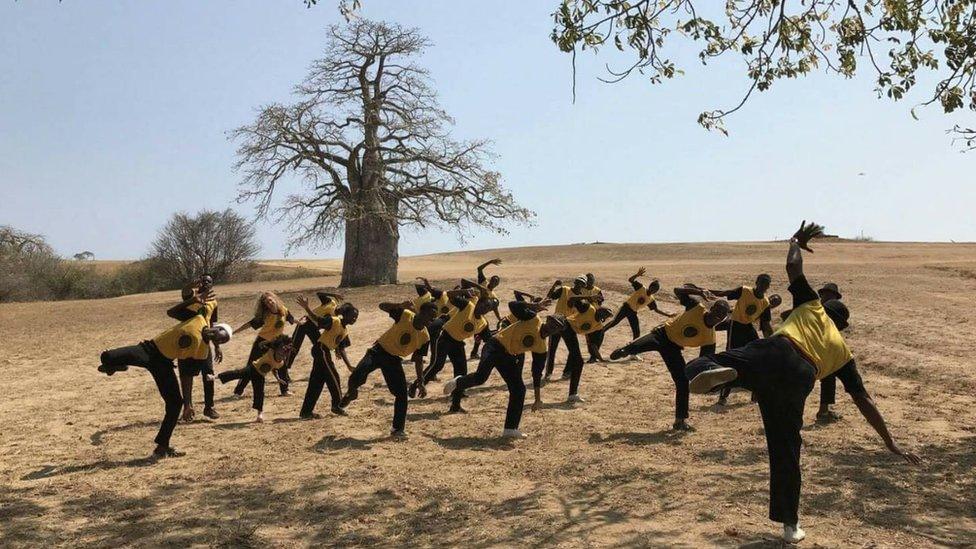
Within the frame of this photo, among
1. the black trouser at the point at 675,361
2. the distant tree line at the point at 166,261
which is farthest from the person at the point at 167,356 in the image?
the distant tree line at the point at 166,261

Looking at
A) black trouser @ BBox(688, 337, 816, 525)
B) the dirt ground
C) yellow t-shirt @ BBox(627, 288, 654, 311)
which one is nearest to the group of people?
black trouser @ BBox(688, 337, 816, 525)

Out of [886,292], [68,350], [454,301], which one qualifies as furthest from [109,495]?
[886,292]

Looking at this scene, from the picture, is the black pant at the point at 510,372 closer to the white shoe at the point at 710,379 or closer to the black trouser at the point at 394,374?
the black trouser at the point at 394,374

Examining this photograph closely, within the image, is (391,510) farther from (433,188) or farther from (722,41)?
(433,188)

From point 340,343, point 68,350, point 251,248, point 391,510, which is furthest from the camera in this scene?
point 251,248

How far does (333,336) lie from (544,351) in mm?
3048

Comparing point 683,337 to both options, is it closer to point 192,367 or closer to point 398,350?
point 398,350

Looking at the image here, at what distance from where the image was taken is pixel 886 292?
1069 inches

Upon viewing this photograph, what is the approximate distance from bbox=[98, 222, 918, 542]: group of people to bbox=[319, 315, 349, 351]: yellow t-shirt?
0.02 meters

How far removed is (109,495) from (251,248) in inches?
1676

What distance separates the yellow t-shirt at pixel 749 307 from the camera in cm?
1246

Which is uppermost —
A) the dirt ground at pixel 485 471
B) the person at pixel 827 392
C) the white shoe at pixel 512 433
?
the person at pixel 827 392

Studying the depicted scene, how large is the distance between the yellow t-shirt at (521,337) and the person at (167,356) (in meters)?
3.20

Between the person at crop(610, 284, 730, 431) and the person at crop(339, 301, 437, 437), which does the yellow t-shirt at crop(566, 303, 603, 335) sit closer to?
the person at crop(610, 284, 730, 431)
